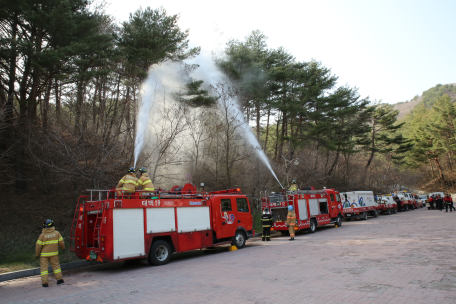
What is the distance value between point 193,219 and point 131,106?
9087 millimetres

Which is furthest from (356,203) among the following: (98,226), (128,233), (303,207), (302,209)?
(98,226)

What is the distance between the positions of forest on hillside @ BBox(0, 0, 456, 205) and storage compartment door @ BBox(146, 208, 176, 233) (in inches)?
147

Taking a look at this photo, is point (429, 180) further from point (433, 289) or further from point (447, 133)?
point (433, 289)

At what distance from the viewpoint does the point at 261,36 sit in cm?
3169

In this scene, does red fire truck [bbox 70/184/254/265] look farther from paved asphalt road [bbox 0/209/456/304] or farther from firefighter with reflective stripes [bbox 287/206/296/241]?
firefighter with reflective stripes [bbox 287/206/296/241]

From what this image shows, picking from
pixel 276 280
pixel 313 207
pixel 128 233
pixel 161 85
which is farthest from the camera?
pixel 161 85

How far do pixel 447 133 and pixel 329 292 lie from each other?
63.5 m

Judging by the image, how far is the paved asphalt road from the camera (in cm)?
553

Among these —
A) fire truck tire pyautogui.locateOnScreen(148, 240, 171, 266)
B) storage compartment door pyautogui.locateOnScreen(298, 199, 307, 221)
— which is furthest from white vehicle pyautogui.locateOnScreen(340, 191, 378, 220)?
fire truck tire pyautogui.locateOnScreen(148, 240, 171, 266)

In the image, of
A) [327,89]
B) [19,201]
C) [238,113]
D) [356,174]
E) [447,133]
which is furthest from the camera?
[447,133]

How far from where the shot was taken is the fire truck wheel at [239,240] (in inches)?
495

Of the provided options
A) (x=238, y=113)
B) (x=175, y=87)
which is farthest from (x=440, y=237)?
(x=175, y=87)

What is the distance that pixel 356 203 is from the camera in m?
24.3

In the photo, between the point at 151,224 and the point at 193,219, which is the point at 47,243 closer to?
the point at 151,224
